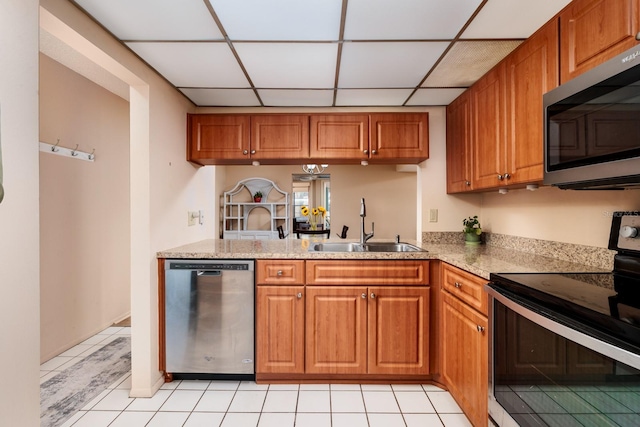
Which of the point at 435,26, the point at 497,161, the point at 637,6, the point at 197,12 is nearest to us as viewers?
the point at 637,6

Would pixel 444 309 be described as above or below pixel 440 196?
below

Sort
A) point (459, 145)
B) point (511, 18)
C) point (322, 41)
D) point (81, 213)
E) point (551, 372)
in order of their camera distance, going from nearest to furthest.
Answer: point (551, 372) < point (511, 18) < point (322, 41) < point (459, 145) < point (81, 213)

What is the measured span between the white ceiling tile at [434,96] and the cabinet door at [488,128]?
0.20 metres

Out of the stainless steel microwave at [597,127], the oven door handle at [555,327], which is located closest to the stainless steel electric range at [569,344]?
the oven door handle at [555,327]

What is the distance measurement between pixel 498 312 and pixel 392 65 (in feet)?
5.05

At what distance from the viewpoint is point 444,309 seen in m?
2.09

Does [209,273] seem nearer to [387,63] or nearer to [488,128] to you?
[387,63]

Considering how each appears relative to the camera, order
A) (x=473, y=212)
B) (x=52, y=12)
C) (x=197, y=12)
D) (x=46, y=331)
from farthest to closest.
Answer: (x=473, y=212)
(x=46, y=331)
(x=197, y=12)
(x=52, y=12)

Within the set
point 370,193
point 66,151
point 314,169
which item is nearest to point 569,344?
point 66,151

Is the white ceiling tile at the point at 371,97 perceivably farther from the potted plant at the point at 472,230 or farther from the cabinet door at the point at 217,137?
the potted plant at the point at 472,230

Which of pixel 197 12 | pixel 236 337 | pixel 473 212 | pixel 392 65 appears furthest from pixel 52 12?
pixel 473 212

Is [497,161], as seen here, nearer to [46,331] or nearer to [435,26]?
[435,26]

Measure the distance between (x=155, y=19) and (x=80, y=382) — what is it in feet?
7.80

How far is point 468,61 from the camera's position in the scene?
197 cm
